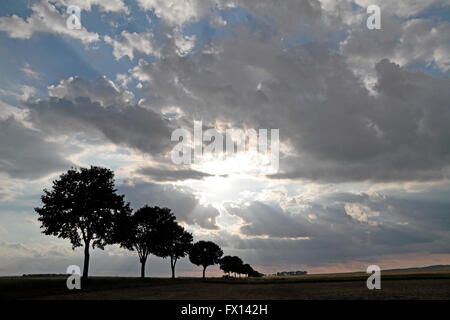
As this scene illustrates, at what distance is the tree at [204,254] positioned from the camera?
5507 inches

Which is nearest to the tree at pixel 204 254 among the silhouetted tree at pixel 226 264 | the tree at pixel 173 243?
the tree at pixel 173 243

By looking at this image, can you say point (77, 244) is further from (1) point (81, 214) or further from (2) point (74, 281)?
(2) point (74, 281)

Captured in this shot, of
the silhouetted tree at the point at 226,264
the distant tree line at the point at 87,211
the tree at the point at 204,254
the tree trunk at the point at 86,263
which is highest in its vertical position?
the distant tree line at the point at 87,211

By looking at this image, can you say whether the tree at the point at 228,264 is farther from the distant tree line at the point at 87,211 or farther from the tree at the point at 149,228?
the distant tree line at the point at 87,211

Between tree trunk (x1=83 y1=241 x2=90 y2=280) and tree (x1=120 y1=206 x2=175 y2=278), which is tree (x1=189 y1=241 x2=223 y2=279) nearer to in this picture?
tree (x1=120 y1=206 x2=175 y2=278)

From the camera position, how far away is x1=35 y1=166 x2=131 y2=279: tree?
52.4 meters

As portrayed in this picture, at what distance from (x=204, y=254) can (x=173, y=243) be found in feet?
136

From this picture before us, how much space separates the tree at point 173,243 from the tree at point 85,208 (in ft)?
108
